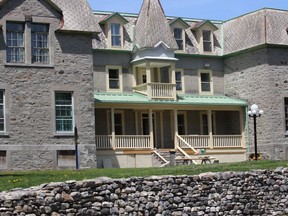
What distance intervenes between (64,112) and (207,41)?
44.5 feet

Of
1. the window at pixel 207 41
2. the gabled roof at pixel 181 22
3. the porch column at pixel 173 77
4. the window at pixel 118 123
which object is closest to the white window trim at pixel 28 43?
the window at pixel 118 123

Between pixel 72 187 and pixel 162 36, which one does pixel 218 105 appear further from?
pixel 72 187

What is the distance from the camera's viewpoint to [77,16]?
35656 mm

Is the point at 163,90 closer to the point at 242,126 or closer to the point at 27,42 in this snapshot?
the point at 242,126

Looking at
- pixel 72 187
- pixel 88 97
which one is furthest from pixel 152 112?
pixel 72 187

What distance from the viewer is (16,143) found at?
33406 mm

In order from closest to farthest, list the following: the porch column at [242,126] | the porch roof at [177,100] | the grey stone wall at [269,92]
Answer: the porch roof at [177,100] → the grey stone wall at [269,92] → the porch column at [242,126]

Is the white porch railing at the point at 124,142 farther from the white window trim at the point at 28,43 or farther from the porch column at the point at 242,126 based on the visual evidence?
the porch column at the point at 242,126

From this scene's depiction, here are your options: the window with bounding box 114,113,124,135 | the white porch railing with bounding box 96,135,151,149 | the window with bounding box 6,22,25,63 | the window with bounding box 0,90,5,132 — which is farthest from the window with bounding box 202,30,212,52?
the window with bounding box 0,90,5,132

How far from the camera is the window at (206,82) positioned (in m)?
44.6

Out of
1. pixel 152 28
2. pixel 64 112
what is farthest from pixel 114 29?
pixel 64 112

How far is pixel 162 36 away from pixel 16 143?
12.0 meters

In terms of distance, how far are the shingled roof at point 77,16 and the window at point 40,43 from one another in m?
1.05

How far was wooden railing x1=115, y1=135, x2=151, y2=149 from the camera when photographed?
38938 mm
